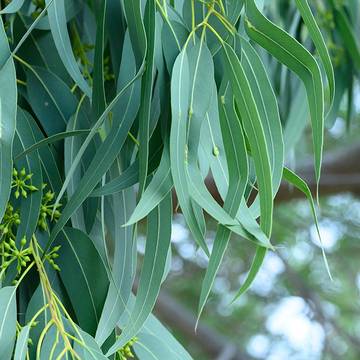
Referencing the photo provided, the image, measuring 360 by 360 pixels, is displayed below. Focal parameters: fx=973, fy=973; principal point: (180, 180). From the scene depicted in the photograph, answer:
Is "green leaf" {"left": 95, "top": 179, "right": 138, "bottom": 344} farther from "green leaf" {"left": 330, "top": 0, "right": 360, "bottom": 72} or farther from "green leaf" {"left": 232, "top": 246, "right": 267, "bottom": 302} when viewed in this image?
"green leaf" {"left": 330, "top": 0, "right": 360, "bottom": 72}

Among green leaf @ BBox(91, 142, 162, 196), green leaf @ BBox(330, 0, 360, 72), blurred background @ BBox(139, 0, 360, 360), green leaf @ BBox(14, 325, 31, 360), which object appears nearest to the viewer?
green leaf @ BBox(14, 325, 31, 360)

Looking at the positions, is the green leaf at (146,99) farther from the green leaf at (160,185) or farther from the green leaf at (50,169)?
the green leaf at (50,169)

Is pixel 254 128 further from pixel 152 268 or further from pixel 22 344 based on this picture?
pixel 22 344

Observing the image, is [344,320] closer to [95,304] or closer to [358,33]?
[358,33]

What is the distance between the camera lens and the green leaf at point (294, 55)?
95cm

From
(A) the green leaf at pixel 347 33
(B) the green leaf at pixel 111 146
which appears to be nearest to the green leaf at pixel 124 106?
(B) the green leaf at pixel 111 146

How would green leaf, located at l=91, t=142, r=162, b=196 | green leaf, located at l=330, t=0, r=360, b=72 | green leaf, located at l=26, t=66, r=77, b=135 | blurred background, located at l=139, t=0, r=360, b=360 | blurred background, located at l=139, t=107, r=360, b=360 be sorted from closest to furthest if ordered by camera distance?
green leaf, located at l=91, t=142, r=162, b=196 → green leaf, located at l=26, t=66, r=77, b=135 → green leaf, located at l=330, t=0, r=360, b=72 → blurred background, located at l=139, t=0, r=360, b=360 → blurred background, located at l=139, t=107, r=360, b=360

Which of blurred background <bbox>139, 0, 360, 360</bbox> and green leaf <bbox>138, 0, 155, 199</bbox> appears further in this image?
blurred background <bbox>139, 0, 360, 360</bbox>

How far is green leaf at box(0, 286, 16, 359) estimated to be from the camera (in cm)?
86

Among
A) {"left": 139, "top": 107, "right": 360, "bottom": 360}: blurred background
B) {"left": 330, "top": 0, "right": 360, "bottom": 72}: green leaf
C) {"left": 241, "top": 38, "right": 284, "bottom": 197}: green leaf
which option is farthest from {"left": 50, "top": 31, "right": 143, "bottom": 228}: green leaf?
{"left": 139, "top": 107, "right": 360, "bottom": 360}: blurred background

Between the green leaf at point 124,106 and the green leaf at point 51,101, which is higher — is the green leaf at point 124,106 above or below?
below

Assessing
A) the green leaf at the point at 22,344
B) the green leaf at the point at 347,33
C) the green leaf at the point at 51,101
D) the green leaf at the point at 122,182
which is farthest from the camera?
the green leaf at the point at 347,33

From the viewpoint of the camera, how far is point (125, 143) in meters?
1.00

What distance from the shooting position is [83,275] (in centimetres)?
99
